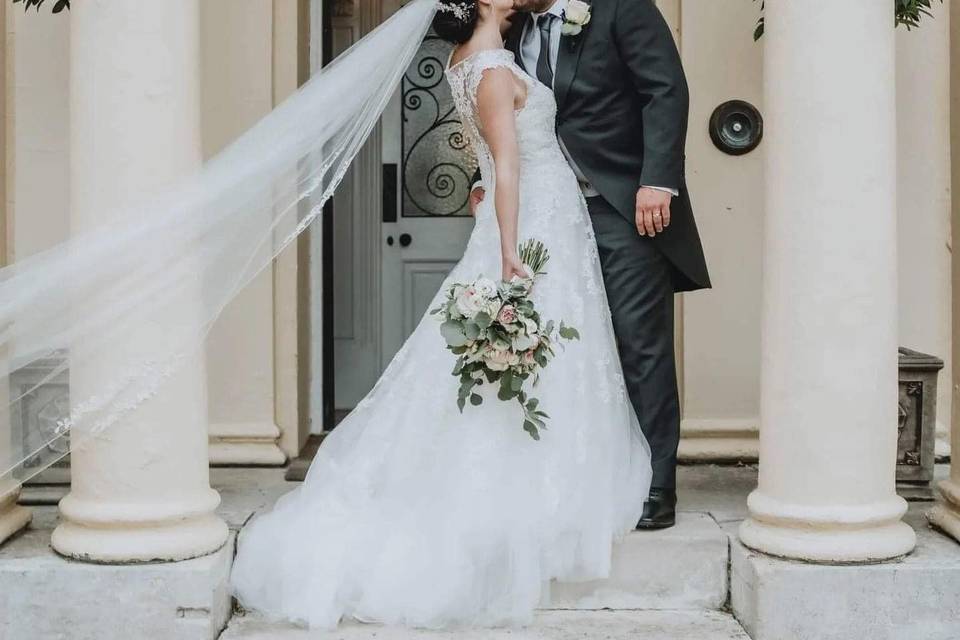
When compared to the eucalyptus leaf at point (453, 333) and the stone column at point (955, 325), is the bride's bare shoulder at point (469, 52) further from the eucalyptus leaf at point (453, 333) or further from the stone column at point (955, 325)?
the stone column at point (955, 325)

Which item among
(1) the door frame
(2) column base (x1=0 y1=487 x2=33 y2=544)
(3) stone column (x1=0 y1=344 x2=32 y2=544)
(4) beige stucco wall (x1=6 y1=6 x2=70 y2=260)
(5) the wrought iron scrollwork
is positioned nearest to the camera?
(3) stone column (x1=0 y1=344 x2=32 y2=544)

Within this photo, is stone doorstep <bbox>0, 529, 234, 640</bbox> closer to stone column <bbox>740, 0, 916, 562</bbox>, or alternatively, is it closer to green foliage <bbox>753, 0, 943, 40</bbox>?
stone column <bbox>740, 0, 916, 562</bbox>

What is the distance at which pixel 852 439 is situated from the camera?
3.68 metres

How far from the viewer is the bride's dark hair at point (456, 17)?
12.8 feet

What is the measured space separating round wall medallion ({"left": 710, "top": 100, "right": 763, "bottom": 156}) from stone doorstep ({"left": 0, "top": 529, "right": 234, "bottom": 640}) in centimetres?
286

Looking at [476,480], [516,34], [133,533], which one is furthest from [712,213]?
[133,533]

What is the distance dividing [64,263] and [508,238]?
4.44ft

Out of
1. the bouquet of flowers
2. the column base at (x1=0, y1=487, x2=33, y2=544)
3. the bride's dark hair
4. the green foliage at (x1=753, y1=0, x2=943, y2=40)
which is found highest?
the green foliage at (x1=753, y1=0, x2=943, y2=40)

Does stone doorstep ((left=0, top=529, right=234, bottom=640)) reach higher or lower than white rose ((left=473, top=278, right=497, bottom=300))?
lower

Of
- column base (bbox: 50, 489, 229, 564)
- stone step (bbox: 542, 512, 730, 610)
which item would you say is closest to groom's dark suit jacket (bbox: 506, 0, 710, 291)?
stone step (bbox: 542, 512, 730, 610)

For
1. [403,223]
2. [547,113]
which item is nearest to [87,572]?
[547,113]

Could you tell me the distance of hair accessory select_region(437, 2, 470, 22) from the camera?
3900mm

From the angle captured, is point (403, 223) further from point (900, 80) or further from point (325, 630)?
point (325, 630)

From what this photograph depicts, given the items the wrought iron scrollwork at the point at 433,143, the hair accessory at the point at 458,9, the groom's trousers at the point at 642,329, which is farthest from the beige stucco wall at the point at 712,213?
the hair accessory at the point at 458,9
